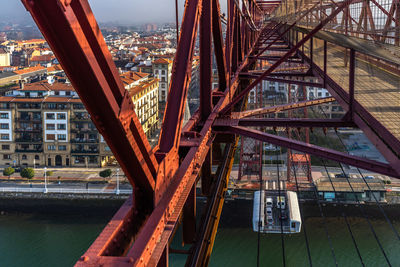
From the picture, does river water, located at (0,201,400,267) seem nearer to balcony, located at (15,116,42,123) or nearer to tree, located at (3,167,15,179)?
tree, located at (3,167,15,179)

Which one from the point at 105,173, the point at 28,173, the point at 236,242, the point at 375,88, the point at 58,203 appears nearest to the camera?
the point at 375,88

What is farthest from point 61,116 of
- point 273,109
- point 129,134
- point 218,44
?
point 129,134

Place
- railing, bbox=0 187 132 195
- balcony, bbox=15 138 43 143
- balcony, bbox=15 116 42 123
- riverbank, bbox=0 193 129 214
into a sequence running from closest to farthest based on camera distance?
riverbank, bbox=0 193 129 214
railing, bbox=0 187 132 195
balcony, bbox=15 116 42 123
balcony, bbox=15 138 43 143

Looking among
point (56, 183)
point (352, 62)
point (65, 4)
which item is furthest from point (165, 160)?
point (56, 183)

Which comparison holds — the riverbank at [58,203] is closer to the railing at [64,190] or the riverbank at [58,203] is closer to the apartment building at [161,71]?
the railing at [64,190]

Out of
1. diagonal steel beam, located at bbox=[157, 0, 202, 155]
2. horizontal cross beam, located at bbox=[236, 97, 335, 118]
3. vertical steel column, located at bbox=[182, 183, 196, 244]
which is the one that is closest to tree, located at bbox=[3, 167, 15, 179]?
horizontal cross beam, located at bbox=[236, 97, 335, 118]

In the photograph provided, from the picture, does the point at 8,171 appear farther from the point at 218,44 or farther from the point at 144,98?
the point at 218,44
